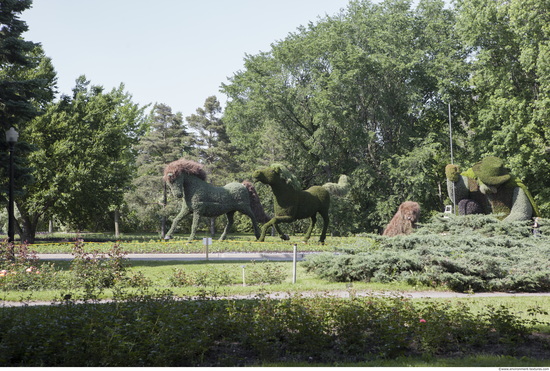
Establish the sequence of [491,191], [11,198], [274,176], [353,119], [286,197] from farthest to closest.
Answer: [353,119] → [286,197] → [274,176] → [491,191] → [11,198]

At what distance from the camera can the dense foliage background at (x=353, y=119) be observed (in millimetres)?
29531

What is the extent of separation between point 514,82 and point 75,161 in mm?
28212

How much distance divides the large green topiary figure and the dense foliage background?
381 inches

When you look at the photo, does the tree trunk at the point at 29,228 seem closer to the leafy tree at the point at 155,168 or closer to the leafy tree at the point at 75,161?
the leafy tree at the point at 75,161

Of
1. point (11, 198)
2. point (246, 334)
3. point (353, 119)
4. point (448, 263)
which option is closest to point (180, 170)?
point (11, 198)

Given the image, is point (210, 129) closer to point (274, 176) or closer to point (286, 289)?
point (274, 176)

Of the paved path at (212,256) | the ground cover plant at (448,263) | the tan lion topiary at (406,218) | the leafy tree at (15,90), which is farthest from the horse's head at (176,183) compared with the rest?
the ground cover plant at (448,263)

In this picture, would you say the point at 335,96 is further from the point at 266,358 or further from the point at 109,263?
the point at 266,358

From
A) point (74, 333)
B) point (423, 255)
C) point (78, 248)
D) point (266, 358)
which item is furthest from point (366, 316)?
point (78, 248)

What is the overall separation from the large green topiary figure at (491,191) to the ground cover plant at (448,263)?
737 cm

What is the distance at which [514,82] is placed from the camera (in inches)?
1339

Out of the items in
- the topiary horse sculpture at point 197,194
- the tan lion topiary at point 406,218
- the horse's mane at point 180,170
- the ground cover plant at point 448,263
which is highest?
the horse's mane at point 180,170

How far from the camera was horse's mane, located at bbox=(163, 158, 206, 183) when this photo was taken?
76.2 ft

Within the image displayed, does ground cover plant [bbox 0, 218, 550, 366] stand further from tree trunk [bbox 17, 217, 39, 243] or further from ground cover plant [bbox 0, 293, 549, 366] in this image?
tree trunk [bbox 17, 217, 39, 243]
